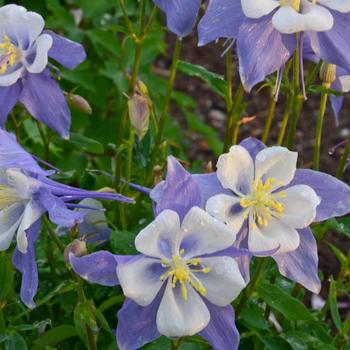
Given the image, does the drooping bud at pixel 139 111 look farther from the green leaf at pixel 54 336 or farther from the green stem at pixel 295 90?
the green leaf at pixel 54 336

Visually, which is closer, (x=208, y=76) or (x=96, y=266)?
(x=96, y=266)

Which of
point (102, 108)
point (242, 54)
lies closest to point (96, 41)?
point (102, 108)

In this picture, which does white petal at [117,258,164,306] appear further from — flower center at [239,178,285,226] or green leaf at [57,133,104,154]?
green leaf at [57,133,104,154]

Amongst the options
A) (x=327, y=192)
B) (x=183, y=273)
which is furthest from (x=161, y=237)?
(x=327, y=192)

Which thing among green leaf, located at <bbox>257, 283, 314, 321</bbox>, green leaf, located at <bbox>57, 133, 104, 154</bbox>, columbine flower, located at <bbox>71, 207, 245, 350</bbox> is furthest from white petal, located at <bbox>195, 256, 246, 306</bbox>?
green leaf, located at <bbox>57, 133, 104, 154</bbox>

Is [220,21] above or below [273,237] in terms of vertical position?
above

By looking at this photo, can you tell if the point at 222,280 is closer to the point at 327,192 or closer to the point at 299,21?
the point at 327,192
